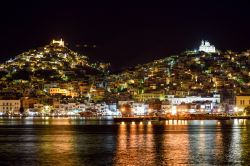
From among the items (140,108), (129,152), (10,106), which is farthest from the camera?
(10,106)

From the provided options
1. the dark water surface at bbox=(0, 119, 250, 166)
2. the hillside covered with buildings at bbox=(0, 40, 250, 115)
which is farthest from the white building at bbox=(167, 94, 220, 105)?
the dark water surface at bbox=(0, 119, 250, 166)

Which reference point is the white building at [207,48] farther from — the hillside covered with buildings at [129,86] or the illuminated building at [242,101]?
the illuminated building at [242,101]

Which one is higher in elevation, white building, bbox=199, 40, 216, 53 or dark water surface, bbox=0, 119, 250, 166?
white building, bbox=199, 40, 216, 53

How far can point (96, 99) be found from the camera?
403 feet

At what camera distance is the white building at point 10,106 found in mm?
113000

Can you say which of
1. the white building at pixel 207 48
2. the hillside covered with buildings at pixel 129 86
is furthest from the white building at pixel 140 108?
the white building at pixel 207 48

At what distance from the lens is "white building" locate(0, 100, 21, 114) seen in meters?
113

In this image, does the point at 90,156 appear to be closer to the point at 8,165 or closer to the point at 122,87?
the point at 8,165

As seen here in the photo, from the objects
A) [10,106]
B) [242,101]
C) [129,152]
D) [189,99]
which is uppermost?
[189,99]

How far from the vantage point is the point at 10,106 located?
113625 millimetres

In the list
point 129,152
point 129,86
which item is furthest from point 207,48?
point 129,152

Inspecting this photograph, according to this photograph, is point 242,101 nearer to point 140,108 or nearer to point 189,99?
point 140,108

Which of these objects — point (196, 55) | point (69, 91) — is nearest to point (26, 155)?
point (69, 91)

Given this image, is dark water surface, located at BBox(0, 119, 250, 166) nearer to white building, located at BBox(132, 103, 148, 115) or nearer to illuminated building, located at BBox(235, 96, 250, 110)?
illuminated building, located at BBox(235, 96, 250, 110)
